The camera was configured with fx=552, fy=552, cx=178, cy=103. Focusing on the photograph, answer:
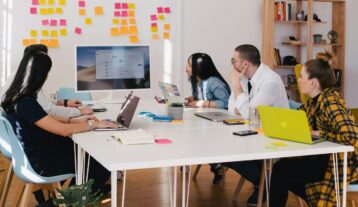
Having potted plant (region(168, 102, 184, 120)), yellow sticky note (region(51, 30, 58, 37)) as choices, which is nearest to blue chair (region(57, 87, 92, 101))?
yellow sticky note (region(51, 30, 58, 37))

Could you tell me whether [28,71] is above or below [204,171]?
above

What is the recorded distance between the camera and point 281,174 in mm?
2918

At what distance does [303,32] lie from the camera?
22.9 ft

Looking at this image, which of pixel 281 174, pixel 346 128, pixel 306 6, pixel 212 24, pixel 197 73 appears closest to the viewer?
pixel 346 128

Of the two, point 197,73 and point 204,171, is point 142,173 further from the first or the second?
point 197,73

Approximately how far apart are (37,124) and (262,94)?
58.6 inches

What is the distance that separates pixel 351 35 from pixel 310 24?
101cm

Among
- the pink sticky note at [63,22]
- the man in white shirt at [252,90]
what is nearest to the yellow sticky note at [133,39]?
the pink sticky note at [63,22]

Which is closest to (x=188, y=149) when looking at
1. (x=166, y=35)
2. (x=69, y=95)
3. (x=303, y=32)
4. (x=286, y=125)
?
(x=286, y=125)

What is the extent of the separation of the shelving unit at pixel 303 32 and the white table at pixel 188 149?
3.65 meters

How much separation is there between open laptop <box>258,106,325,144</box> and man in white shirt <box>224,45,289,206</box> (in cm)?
57

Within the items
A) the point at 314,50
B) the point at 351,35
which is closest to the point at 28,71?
the point at 314,50

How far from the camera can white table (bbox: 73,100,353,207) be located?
225cm

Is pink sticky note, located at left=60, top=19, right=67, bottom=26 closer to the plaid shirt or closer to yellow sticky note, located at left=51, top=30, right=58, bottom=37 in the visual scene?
yellow sticky note, located at left=51, top=30, right=58, bottom=37
